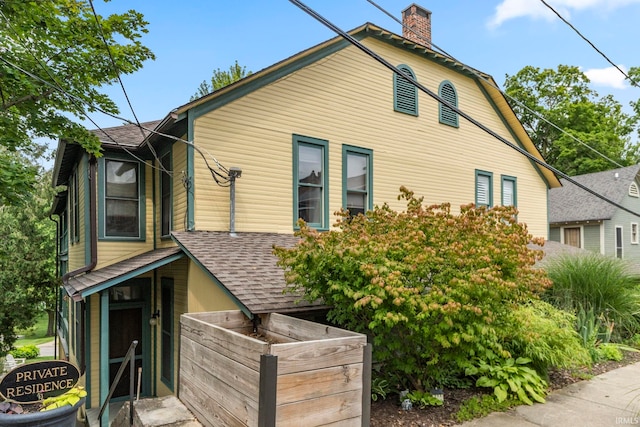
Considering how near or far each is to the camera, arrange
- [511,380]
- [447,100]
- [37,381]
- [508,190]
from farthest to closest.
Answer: [508,190]
[447,100]
[511,380]
[37,381]

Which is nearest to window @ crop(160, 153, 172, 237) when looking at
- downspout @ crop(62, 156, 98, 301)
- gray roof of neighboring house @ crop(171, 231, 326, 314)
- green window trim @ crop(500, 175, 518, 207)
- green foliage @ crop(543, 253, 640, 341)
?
downspout @ crop(62, 156, 98, 301)

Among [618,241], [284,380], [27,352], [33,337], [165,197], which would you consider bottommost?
[33,337]

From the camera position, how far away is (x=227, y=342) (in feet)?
13.4

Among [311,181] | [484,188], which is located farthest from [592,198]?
[311,181]

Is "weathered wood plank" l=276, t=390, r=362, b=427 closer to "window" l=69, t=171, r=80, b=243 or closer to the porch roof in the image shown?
the porch roof

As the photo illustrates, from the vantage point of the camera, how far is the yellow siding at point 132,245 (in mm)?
9188

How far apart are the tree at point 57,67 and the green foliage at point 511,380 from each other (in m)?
8.03

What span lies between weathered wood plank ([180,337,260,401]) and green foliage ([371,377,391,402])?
94.5 inches

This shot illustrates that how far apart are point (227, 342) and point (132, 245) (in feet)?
Result: 21.3

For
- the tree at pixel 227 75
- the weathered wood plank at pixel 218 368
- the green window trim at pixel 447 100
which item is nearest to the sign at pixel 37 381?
the weathered wood plank at pixel 218 368

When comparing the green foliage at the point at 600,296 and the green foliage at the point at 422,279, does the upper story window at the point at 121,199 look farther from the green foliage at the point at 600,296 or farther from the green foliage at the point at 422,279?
the green foliage at the point at 600,296

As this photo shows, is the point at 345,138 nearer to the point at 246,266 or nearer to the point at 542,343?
the point at 246,266

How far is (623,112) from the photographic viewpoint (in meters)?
33.8

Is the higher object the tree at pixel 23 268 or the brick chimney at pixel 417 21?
the brick chimney at pixel 417 21
